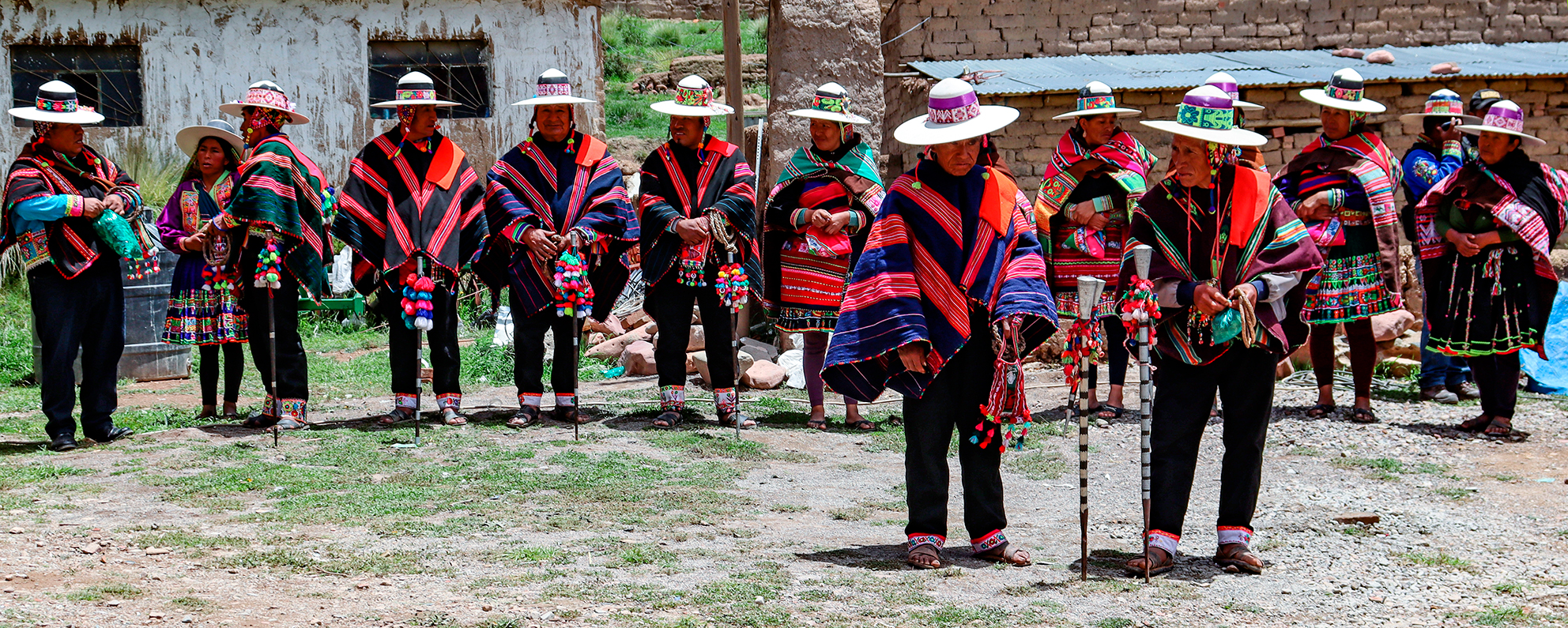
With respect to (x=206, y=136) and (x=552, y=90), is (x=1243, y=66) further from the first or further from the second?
(x=206, y=136)

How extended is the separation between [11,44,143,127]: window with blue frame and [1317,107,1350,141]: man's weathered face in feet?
41.3

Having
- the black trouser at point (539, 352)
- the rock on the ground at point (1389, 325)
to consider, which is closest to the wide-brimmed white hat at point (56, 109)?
Result: the black trouser at point (539, 352)

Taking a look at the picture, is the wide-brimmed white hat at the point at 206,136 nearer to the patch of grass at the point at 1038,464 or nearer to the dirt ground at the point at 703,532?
the dirt ground at the point at 703,532

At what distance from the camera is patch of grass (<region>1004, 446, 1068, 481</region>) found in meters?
6.99

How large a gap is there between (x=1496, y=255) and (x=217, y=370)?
7.74 meters

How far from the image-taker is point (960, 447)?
16.7ft

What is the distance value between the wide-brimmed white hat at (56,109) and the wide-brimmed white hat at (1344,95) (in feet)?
22.7

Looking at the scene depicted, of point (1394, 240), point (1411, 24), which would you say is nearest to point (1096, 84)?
point (1394, 240)

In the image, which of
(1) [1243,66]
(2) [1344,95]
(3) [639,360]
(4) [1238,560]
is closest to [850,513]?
(4) [1238,560]

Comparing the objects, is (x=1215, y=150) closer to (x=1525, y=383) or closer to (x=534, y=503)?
(x=534, y=503)

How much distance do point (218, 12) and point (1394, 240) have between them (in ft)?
40.7

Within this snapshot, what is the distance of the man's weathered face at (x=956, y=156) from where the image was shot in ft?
16.4

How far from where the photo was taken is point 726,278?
8.09 m

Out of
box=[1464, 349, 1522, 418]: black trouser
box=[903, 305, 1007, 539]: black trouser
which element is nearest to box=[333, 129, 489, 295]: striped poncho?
box=[903, 305, 1007, 539]: black trouser
